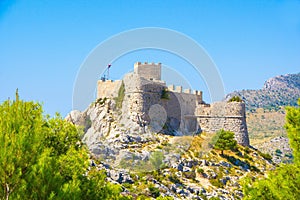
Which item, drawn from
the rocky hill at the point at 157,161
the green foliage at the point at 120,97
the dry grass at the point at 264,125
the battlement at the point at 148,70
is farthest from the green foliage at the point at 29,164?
the dry grass at the point at 264,125

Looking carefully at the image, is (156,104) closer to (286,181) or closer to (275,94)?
(286,181)

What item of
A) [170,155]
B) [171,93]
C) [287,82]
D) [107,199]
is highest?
[287,82]

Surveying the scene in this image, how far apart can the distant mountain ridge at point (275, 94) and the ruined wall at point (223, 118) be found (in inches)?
2900

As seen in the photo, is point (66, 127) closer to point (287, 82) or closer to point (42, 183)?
point (42, 183)

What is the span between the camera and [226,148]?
33000mm

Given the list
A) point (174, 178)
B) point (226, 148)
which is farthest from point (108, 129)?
point (226, 148)

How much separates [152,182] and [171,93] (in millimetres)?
9081

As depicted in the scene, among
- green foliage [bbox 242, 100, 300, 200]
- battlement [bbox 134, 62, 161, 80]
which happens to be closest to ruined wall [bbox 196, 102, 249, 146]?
battlement [bbox 134, 62, 161, 80]

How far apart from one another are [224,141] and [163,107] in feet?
17.2

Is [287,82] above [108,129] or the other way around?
above

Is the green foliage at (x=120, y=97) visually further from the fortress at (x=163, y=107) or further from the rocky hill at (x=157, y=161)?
the rocky hill at (x=157, y=161)

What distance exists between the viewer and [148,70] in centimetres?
3175

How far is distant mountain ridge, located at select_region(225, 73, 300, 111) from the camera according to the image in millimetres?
114188

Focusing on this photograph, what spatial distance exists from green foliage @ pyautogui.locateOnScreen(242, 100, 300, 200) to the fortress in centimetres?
1760
